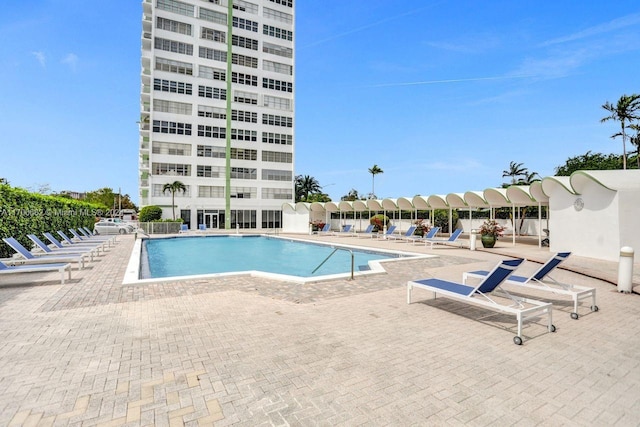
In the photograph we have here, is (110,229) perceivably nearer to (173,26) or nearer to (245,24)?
(173,26)

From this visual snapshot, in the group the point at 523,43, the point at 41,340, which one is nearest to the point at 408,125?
the point at 523,43

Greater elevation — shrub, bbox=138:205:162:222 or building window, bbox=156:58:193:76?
building window, bbox=156:58:193:76

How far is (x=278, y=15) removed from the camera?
4700 cm

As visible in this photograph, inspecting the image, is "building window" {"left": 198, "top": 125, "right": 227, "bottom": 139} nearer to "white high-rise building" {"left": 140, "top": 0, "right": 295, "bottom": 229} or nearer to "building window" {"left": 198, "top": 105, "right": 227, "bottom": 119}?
"white high-rise building" {"left": 140, "top": 0, "right": 295, "bottom": 229}

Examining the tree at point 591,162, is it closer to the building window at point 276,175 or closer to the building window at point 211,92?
→ the building window at point 276,175

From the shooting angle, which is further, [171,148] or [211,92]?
[211,92]

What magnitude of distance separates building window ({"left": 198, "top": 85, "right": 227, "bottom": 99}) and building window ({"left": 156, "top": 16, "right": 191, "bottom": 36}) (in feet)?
22.6

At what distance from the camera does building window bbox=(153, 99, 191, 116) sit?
129ft

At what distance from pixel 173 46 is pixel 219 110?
29.4ft

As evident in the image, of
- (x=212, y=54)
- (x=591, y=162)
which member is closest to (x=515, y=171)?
(x=591, y=162)

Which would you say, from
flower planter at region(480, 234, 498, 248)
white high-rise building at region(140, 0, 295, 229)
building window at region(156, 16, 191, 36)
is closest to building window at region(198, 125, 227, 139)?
white high-rise building at region(140, 0, 295, 229)

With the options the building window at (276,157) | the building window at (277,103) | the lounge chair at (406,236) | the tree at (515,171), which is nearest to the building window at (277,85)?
the building window at (277,103)

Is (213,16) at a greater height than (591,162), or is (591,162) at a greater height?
(213,16)

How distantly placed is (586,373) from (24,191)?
1728 centimetres
